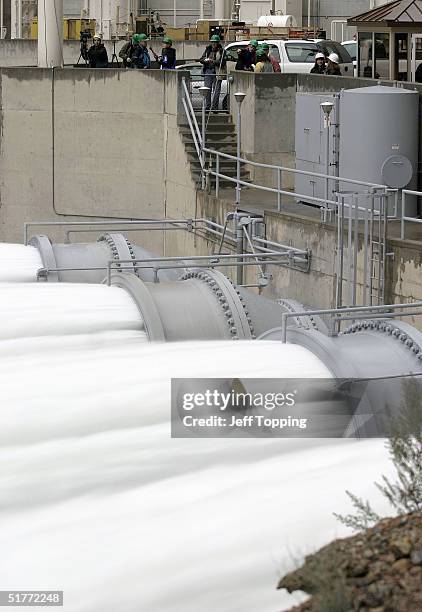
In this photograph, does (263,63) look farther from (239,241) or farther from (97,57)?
(239,241)

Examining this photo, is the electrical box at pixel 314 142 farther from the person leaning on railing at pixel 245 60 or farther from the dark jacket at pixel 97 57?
the dark jacket at pixel 97 57

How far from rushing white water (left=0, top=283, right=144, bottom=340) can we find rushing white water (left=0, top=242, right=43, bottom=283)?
9.60 feet

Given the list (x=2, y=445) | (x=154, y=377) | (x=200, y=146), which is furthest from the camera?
(x=200, y=146)

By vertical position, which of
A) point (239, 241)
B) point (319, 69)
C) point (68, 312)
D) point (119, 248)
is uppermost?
point (319, 69)

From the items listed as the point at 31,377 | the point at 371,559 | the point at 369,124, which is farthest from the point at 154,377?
the point at 369,124

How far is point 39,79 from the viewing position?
34281 mm

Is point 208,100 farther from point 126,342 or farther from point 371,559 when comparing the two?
point 371,559

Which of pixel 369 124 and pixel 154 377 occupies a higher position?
pixel 369 124

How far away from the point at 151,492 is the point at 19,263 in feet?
36.4

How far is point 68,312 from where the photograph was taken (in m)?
17.5

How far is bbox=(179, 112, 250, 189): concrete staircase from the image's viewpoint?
29.8 meters

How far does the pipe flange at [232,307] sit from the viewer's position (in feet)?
55.7

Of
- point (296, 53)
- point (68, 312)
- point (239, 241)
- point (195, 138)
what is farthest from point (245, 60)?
point (68, 312)

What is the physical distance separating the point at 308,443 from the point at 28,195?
78.6 ft
